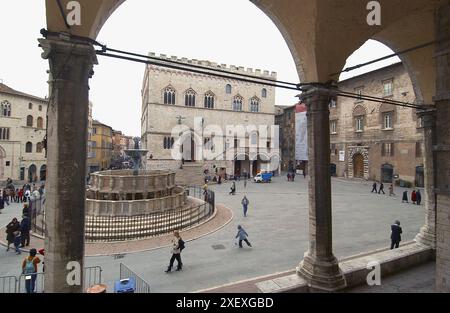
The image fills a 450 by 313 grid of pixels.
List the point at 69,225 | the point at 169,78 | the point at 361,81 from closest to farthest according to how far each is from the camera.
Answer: the point at 69,225
the point at 361,81
the point at 169,78

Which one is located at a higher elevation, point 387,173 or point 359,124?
point 359,124

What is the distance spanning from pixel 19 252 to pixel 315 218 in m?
11.0

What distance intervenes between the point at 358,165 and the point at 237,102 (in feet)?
64.3

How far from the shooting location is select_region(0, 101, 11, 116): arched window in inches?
1233

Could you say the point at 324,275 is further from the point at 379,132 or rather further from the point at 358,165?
the point at 358,165

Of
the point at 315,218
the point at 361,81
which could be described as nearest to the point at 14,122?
the point at 315,218

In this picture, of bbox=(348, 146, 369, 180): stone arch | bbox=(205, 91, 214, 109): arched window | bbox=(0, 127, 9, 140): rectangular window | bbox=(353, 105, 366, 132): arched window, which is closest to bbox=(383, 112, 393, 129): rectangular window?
bbox=(353, 105, 366, 132): arched window

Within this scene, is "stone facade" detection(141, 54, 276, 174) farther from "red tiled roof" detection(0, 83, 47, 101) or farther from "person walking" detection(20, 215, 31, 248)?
"person walking" detection(20, 215, 31, 248)

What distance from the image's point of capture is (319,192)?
5539 mm

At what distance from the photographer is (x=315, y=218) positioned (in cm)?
555

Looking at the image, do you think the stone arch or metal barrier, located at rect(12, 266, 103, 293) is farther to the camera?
the stone arch

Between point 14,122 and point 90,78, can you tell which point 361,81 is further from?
point 14,122

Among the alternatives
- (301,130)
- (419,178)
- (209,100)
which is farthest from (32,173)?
(419,178)

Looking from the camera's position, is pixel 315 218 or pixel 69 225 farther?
pixel 315 218
